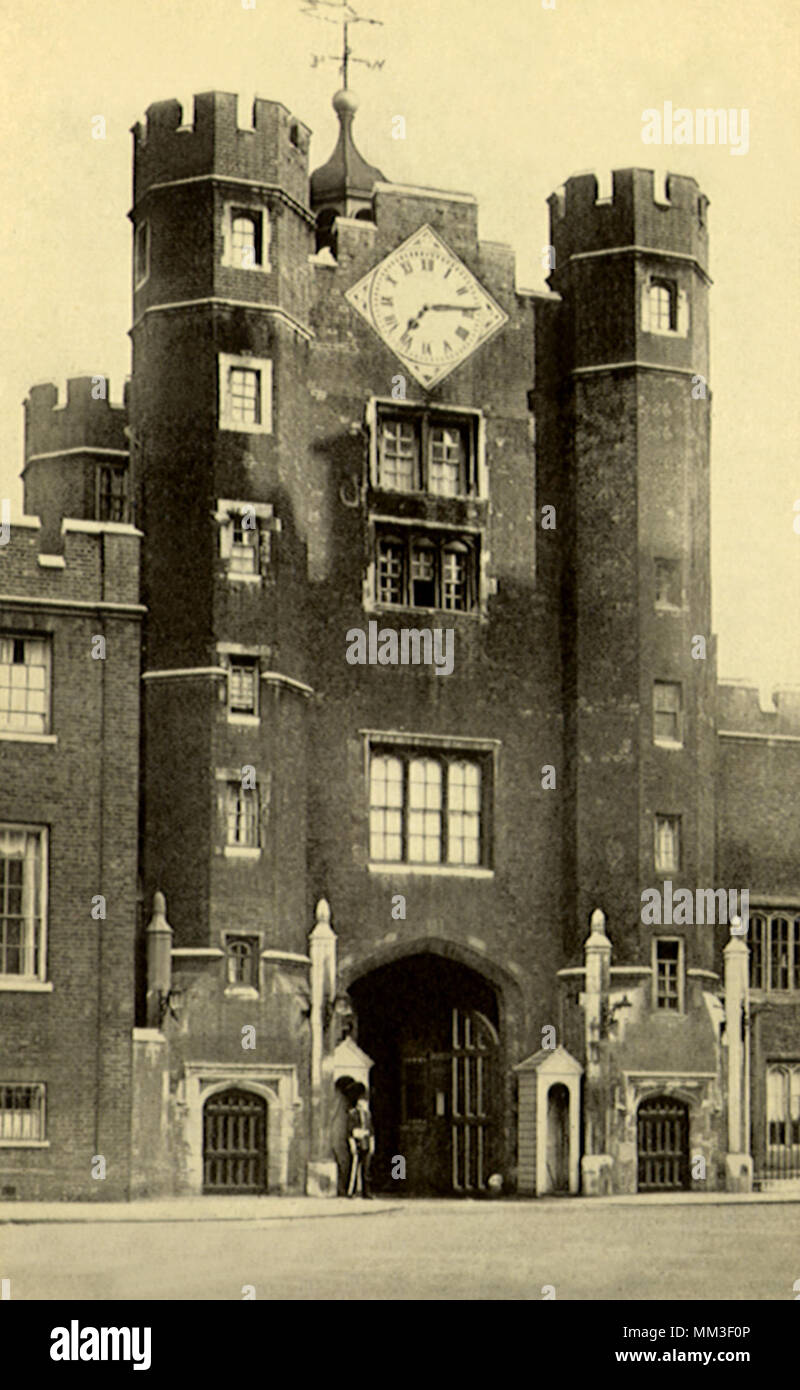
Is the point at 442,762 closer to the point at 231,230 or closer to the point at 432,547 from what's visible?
the point at 432,547

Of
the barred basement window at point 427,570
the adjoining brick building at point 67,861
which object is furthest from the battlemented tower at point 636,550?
the adjoining brick building at point 67,861

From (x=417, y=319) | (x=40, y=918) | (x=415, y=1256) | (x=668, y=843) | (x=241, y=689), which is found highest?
(x=417, y=319)

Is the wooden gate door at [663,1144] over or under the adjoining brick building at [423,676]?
under

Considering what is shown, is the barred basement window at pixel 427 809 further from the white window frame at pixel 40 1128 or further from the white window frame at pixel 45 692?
the white window frame at pixel 40 1128

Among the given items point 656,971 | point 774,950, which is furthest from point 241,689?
point 774,950

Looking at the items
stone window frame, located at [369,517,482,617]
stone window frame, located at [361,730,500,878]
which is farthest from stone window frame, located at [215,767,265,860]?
stone window frame, located at [369,517,482,617]

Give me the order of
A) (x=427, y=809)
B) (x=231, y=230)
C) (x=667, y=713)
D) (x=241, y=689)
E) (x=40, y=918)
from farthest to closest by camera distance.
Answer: (x=667, y=713) < (x=427, y=809) < (x=231, y=230) < (x=241, y=689) < (x=40, y=918)

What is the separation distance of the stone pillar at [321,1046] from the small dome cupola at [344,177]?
1544 cm

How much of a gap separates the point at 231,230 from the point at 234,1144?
49.8 feet

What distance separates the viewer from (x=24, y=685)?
140ft

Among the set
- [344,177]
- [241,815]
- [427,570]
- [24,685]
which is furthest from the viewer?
[344,177]

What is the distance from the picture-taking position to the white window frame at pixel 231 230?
45.5 metres

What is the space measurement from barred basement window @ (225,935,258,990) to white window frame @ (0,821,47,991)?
11.0 feet
